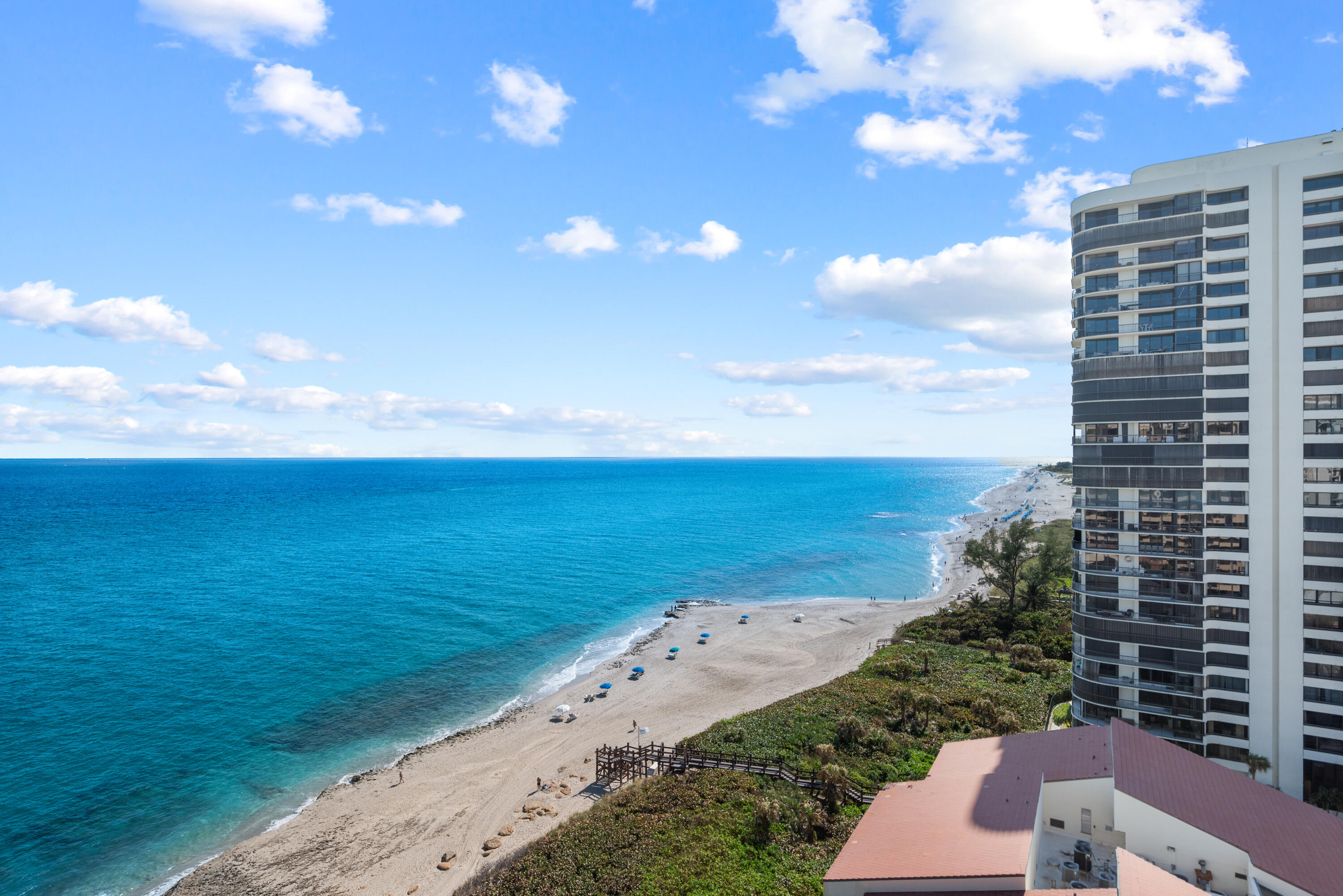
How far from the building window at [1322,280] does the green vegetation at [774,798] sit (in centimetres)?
3173

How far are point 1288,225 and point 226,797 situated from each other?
76370 millimetres

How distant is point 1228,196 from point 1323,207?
4.32 meters

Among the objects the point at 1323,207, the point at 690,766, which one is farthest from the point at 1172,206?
the point at 690,766

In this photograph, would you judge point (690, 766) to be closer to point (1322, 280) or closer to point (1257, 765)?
point (1257, 765)

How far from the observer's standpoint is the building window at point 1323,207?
35.4 meters

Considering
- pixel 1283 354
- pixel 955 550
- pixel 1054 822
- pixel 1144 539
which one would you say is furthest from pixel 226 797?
pixel 955 550

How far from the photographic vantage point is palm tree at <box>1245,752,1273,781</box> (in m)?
36.5

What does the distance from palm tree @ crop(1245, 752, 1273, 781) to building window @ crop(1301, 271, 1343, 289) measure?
27.3 metres

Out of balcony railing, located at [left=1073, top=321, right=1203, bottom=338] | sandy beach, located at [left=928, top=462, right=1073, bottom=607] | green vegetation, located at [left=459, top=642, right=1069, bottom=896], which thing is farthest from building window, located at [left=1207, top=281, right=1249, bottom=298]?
sandy beach, located at [left=928, top=462, right=1073, bottom=607]

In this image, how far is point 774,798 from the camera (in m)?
35.9

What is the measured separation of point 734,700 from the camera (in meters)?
59.3

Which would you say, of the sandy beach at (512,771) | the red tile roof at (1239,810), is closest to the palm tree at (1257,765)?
the red tile roof at (1239,810)

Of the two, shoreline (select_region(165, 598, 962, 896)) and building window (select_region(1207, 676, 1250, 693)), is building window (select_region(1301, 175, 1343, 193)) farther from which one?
shoreline (select_region(165, 598, 962, 896))

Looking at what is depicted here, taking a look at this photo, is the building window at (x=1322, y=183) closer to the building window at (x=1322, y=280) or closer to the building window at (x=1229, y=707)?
the building window at (x=1322, y=280)
